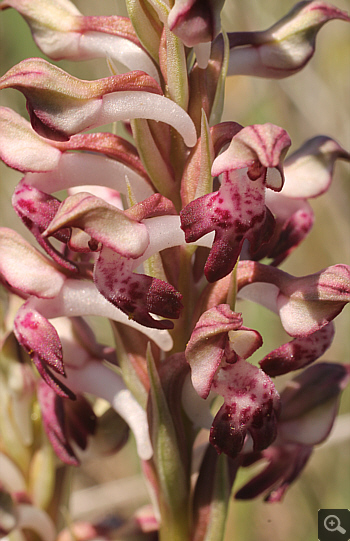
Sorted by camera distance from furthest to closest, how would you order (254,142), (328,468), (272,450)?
1. (328,468)
2. (272,450)
3. (254,142)

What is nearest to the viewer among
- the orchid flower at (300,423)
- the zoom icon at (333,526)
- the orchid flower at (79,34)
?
the orchid flower at (79,34)

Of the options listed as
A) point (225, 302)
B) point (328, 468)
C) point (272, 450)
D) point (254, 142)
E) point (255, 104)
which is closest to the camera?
point (254, 142)

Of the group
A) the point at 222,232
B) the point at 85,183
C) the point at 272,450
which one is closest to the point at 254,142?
the point at 222,232

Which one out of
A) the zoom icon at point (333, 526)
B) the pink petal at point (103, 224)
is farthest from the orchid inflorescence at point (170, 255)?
the zoom icon at point (333, 526)

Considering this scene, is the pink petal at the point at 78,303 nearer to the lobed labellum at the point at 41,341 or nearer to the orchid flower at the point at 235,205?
the lobed labellum at the point at 41,341

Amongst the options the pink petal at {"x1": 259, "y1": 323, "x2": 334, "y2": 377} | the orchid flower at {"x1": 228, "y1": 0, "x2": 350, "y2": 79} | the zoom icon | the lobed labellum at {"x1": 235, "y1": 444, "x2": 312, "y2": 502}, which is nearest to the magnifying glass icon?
the zoom icon

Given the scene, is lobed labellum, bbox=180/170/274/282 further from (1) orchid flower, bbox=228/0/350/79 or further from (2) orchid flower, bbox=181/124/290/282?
(1) orchid flower, bbox=228/0/350/79

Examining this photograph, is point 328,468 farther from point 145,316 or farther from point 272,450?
point 145,316
